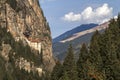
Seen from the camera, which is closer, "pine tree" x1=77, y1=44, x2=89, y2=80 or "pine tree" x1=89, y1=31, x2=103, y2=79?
"pine tree" x1=89, y1=31, x2=103, y2=79

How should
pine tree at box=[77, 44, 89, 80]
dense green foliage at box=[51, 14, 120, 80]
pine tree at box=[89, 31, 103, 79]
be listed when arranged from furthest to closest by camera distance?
pine tree at box=[77, 44, 89, 80] < dense green foliage at box=[51, 14, 120, 80] < pine tree at box=[89, 31, 103, 79]

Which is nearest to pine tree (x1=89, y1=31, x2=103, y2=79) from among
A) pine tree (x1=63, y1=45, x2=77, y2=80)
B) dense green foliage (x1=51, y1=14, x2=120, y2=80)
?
dense green foliage (x1=51, y1=14, x2=120, y2=80)

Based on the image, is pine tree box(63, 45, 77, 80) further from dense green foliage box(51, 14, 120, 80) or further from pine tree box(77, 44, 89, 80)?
pine tree box(77, 44, 89, 80)

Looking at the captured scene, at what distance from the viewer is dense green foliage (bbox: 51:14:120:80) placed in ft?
317

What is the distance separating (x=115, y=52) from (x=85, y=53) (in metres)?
15.2

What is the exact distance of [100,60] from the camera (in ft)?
333

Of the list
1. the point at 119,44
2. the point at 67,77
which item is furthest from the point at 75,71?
the point at 119,44

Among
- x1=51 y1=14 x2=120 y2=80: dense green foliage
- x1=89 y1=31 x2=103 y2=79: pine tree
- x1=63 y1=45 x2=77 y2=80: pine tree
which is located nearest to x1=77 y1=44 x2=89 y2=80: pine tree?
x1=51 y1=14 x2=120 y2=80: dense green foliage

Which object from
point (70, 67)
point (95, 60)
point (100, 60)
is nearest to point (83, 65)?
point (95, 60)

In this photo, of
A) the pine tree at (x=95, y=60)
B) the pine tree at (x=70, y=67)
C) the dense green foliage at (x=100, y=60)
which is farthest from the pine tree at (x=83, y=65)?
the pine tree at (x=95, y=60)

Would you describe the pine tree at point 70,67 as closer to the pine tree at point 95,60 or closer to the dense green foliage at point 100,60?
the dense green foliage at point 100,60

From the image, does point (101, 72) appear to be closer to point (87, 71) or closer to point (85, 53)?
point (87, 71)

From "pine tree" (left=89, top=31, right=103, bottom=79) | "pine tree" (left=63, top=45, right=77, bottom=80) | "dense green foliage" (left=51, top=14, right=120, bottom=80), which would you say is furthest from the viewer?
"pine tree" (left=63, top=45, right=77, bottom=80)

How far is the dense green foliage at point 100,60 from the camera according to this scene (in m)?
96.6
